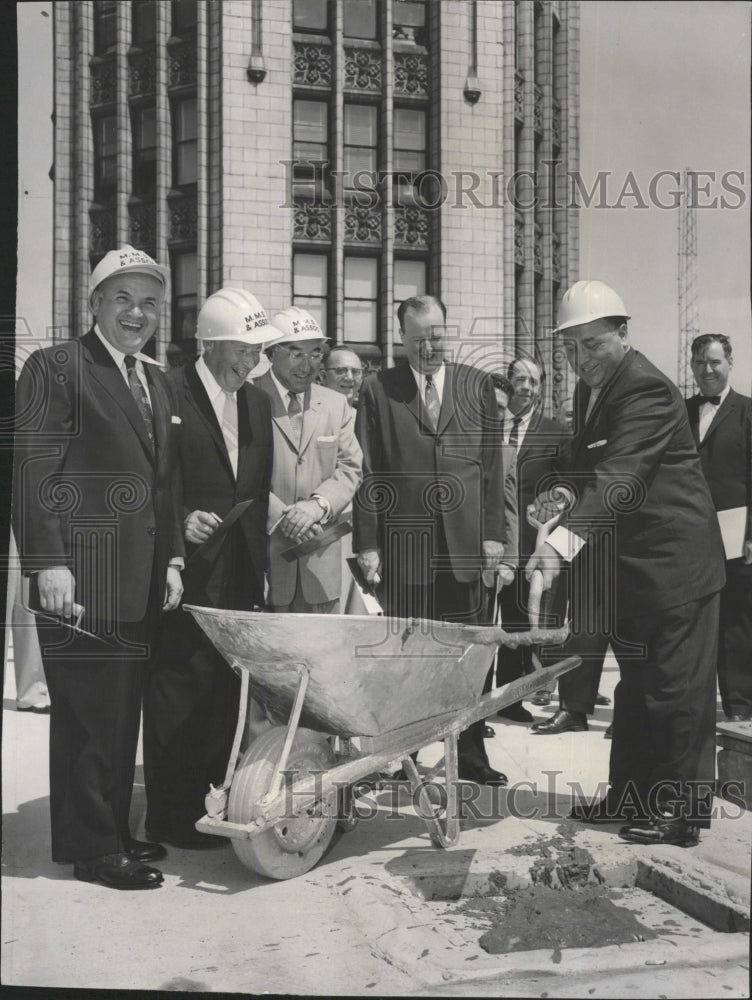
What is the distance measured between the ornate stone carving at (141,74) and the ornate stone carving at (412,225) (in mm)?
1340

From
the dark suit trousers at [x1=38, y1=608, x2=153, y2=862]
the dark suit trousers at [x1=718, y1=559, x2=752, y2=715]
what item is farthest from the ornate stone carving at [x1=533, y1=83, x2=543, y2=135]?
the dark suit trousers at [x1=38, y1=608, x2=153, y2=862]

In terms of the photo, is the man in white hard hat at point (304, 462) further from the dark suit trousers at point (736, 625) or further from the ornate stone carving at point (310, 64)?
the dark suit trousers at point (736, 625)

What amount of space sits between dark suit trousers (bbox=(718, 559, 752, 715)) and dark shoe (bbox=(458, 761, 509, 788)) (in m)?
1.32

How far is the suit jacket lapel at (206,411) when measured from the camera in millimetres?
4316

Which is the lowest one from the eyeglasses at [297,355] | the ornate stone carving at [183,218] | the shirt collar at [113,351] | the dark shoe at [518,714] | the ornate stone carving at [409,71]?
the dark shoe at [518,714]

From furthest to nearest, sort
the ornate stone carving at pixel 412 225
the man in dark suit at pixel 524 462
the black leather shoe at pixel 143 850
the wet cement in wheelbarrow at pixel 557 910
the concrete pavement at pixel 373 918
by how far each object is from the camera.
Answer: the man in dark suit at pixel 524 462 → the ornate stone carving at pixel 412 225 → the black leather shoe at pixel 143 850 → the wet cement in wheelbarrow at pixel 557 910 → the concrete pavement at pixel 373 918

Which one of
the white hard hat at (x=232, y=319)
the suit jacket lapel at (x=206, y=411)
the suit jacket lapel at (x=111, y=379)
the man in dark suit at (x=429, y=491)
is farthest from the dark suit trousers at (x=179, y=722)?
the white hard hat at (x=232, y=319)

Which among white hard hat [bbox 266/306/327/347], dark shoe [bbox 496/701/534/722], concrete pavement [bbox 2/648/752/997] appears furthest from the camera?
dark shoe [bbox 496/701/534/722]

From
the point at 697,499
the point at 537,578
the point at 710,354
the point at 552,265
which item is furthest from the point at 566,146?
the point at 537,578

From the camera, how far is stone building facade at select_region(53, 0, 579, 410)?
430 centimetres

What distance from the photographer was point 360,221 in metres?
4.55

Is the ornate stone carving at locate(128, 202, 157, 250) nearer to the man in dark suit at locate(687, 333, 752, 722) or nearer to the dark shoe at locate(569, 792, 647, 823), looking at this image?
the man in dark suit at locate(687, 333, 752, 722)

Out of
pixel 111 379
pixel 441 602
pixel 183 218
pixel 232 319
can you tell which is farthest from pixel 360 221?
pixel 441 602

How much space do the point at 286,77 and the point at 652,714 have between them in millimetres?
3066
